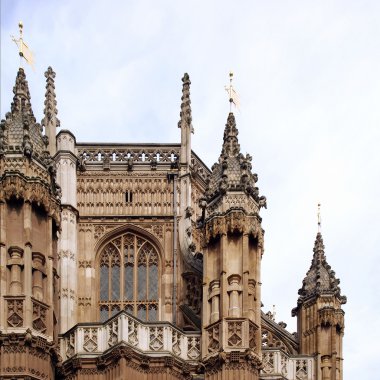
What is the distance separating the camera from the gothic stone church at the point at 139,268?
4247 centimetres

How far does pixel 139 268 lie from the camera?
48969mm

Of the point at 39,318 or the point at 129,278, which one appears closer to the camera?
the point at 39,318

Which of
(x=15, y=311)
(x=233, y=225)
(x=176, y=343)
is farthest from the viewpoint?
(x=233, y=225)

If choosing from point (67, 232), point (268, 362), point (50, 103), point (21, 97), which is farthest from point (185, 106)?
point (268, 362)

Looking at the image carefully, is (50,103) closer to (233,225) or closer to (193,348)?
(233,225)

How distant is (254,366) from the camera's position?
140ft

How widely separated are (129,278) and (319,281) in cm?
534

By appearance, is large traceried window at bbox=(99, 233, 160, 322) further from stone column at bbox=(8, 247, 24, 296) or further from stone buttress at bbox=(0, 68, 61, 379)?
stone column at bbox=(8, 247, 24, 296)

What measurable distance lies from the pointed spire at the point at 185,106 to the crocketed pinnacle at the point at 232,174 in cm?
438

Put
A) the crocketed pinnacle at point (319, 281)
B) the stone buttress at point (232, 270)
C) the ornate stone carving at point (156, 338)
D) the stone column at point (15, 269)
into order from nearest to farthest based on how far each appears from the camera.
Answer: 1. the stone column at point (15, 269)
2. the stone buttress at point (232, 270)
3. the ornate stone carving at point (156, 338)
4. the crocketed pinnacle at point (319, 281)

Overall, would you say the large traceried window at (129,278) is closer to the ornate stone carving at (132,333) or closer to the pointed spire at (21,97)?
the ornate stone carving at (132,333)

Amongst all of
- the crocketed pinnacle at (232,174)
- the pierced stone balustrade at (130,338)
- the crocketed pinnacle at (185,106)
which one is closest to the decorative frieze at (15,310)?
the pierced stone balustrade at (130,338)

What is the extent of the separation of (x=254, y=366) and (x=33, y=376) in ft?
17.9

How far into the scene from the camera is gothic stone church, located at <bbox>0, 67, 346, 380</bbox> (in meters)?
42.5
